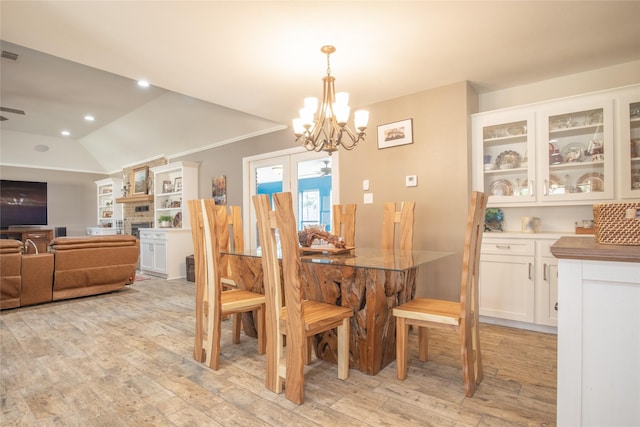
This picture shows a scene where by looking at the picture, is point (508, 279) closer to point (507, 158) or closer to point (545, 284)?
point (545, 284)

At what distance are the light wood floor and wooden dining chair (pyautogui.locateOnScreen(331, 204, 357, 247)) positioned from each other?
40.7 inches

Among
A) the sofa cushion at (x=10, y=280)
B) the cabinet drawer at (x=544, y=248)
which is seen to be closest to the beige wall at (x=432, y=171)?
the cabinet drawer at (x=544, y=248)

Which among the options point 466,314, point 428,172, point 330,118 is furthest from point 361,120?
point 466,314

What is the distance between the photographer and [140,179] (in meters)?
7.71

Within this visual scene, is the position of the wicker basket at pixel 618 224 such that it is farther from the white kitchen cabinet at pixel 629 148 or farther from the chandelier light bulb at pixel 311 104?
the white kitchen cabinet at pixel 629 148

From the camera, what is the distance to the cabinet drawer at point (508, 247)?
2.95 meters

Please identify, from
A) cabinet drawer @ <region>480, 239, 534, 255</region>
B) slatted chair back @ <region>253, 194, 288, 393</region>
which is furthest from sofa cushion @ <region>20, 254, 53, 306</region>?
cabinet drawer @ <region>480, 239, 534, 255</region>

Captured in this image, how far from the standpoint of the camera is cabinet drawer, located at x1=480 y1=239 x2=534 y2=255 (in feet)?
9.68

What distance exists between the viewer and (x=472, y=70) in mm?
3043

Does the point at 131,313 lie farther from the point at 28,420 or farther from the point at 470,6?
the point at 470,6

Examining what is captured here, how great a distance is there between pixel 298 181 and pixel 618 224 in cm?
402

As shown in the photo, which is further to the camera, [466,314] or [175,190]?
[175,190]

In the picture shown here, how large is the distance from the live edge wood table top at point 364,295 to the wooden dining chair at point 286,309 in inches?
9.7

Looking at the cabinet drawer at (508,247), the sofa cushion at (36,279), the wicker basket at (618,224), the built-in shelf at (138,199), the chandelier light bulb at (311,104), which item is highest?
the chandelier light bulb at (311,104)
